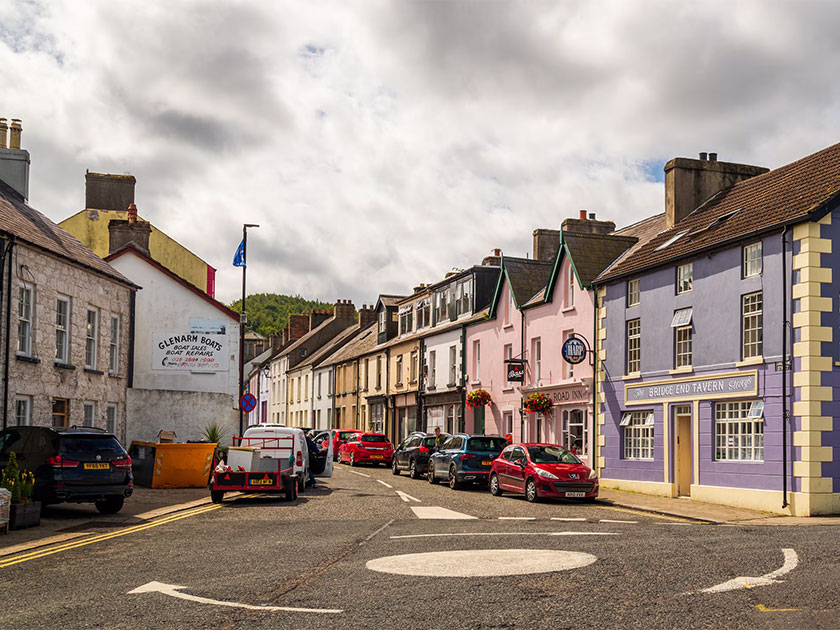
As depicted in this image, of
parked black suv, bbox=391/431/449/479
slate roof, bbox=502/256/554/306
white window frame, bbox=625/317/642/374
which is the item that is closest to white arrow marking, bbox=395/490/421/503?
parked black suv, bbox=391/431/449/479

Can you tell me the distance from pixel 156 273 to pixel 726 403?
72.0ft

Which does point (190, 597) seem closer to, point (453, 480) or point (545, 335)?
point (453, 480)

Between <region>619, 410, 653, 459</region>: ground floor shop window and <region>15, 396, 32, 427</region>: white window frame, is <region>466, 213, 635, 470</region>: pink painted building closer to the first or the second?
<region>619, 410, 653, 459</region>: ground floor shop window

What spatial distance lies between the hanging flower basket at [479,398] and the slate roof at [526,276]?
4426 mm

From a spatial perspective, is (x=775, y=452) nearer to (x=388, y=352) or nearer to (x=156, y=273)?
(x=156, y=273)

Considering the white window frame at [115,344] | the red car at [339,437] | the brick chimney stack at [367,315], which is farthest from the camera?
the brick chimney stack at [367,315]

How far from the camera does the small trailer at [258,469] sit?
71.0ft

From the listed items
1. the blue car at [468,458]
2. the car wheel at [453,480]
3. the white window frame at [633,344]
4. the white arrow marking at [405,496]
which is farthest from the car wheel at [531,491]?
the white window frame at [633,344]

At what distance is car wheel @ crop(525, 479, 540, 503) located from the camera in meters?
23.0

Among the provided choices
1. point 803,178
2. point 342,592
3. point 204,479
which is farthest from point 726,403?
point 342,592

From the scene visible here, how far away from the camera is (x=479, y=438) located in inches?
1122

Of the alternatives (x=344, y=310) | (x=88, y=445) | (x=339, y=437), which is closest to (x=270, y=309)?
(x=344, y=310)

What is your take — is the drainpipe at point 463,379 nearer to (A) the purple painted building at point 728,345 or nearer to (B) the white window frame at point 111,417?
(A) the purple painted building at point 728,345

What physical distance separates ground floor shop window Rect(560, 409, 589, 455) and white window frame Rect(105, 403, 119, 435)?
50.4ft
